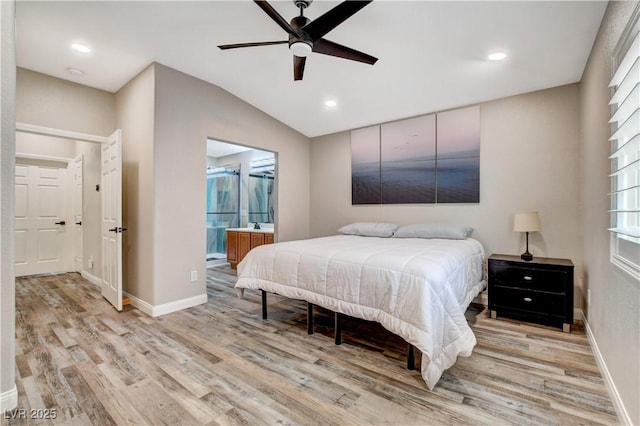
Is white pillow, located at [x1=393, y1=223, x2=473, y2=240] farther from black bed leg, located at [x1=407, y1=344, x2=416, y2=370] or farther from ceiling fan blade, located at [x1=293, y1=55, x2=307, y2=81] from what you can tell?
ceiling fan blade, located at [x1=293, y1=55, x2=307, y2=81]

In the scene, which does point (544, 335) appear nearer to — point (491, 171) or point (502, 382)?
point (502, 382)

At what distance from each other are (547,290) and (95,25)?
4864 millimetres

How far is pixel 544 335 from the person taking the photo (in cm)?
267

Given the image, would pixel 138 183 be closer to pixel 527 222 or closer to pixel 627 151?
pixel 627 151

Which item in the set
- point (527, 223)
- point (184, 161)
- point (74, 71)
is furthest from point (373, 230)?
point (74, 71)

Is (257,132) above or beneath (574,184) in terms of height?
above

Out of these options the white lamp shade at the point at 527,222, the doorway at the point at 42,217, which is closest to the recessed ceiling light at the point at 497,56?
the white lamp shade at the point at 527,222

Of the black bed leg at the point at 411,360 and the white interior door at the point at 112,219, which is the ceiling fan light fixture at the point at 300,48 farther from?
the white interior door at the point at 112,219

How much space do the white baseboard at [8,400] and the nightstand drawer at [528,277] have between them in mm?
3866

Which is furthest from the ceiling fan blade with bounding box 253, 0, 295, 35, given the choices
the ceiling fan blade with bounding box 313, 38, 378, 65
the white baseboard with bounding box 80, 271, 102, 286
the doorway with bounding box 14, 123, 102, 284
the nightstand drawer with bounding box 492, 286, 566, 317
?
the white baseboard with bounding box 80, 271, 102, 286

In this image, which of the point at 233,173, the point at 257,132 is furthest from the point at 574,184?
the point at 233,173

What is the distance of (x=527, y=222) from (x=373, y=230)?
1738mm

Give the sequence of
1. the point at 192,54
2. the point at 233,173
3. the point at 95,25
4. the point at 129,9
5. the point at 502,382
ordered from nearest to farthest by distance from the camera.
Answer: the point at 502,382 < the point at 129,9 < the point at 95,25 < the point at 192,54 < the point at 233,173

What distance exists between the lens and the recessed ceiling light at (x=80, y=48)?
290cm
